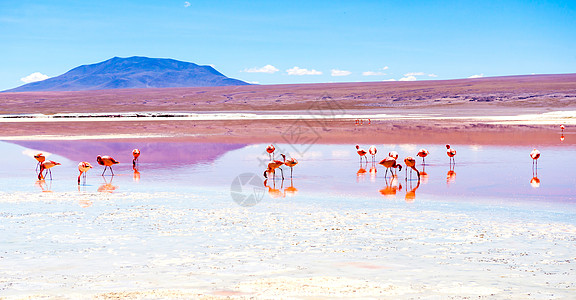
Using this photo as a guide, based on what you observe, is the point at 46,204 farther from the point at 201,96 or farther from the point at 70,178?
the point at 201,96

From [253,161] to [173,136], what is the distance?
11559mm

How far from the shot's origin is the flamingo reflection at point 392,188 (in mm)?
11359

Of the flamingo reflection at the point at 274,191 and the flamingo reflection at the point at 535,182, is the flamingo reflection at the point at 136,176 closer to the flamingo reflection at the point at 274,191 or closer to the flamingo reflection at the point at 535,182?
the flamingo reflection at the point at 274,191

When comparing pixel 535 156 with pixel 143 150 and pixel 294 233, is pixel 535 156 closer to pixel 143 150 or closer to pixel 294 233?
pixel 294 233

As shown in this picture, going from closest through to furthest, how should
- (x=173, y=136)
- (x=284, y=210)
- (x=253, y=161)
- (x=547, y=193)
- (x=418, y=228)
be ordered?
(x=418, y=228), (x=284, y=210), (x=547, y=193), (x=253, y=161), (x=173, y=136)

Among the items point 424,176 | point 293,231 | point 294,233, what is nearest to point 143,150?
point 424,176

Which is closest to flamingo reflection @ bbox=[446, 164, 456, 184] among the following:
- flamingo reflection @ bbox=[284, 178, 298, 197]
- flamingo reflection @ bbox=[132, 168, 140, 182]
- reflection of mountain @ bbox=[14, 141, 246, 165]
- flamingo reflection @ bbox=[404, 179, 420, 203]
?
flamingo reflection @ bbox=[404, 179, 420, 203]

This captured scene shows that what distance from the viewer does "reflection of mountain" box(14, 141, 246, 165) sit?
1817 cm

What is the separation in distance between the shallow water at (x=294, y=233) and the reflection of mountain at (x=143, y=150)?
3.54 m

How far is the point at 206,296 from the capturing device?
210 inches

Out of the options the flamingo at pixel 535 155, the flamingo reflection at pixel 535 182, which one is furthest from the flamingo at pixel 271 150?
the flamingo reflection at pixel 535 182

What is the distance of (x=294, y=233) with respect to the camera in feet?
25.6

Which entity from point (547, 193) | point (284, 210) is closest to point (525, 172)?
point (547, 193)

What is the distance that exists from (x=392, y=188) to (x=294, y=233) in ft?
15.7
